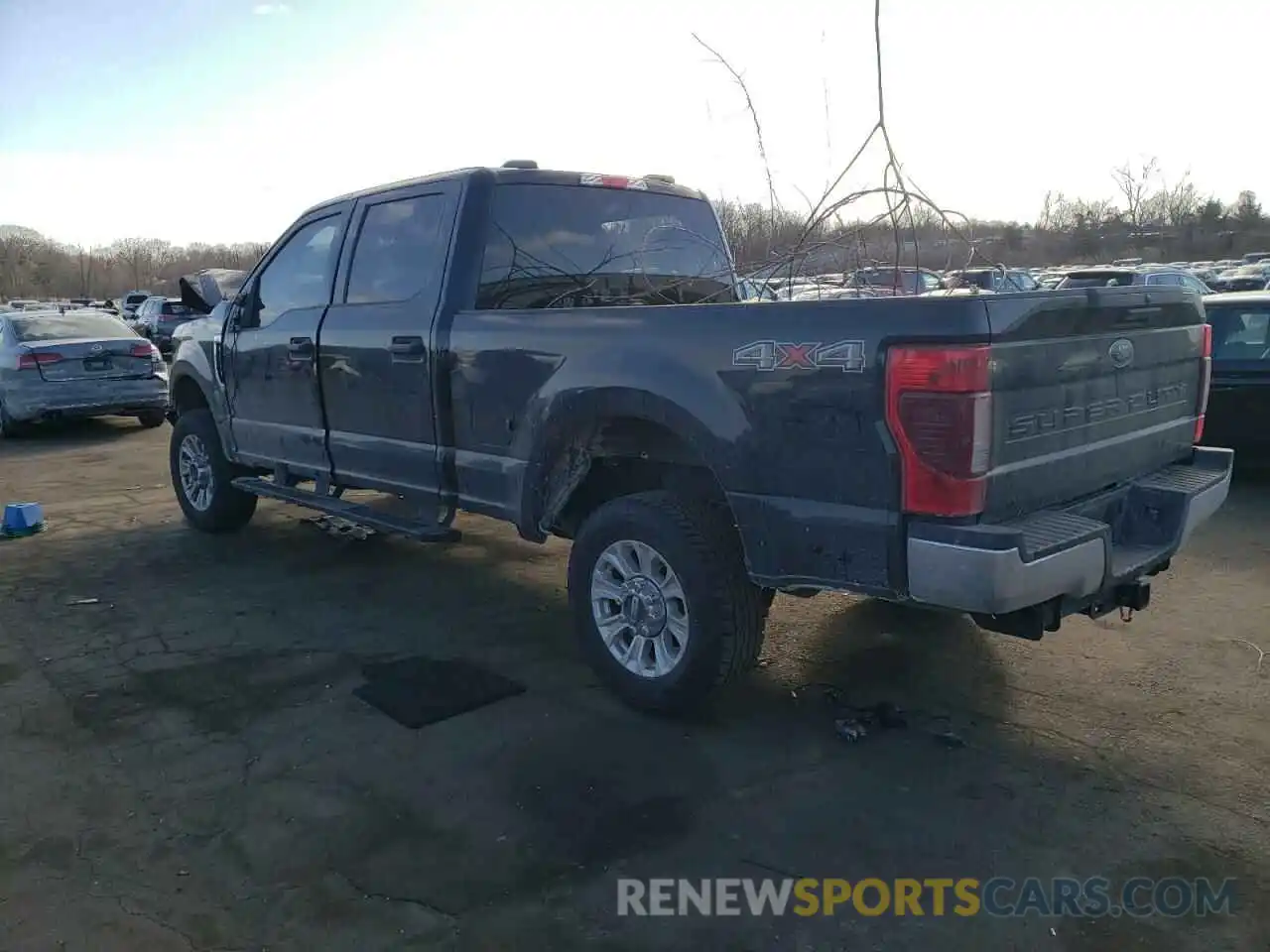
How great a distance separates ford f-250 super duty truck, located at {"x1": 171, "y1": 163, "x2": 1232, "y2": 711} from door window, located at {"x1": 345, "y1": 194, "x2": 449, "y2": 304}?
2 centimetres

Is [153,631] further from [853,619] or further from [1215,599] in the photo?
[1215,599]

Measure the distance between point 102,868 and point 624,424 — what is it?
7.91 feet

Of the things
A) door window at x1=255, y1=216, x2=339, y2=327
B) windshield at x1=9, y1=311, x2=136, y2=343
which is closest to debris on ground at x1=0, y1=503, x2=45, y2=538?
door window at x1=255, y1=216, x2=339, y2=327

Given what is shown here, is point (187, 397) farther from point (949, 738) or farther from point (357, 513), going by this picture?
point (949, 738)

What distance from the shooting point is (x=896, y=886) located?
301 cm

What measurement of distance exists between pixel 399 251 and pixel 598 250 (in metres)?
1.06

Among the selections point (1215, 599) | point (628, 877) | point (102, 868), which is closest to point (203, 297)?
point (102, 868)

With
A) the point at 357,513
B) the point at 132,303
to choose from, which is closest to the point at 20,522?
the point at 357,513

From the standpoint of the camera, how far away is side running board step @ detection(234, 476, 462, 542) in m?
5.12

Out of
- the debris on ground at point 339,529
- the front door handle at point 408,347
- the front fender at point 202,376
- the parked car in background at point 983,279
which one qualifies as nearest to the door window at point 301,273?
the front fender at point 202,376

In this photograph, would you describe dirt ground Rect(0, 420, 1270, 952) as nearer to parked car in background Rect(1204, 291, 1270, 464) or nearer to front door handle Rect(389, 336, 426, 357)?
front door handle Rect(389, 336, 426, 357)

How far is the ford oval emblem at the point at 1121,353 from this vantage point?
3.69m

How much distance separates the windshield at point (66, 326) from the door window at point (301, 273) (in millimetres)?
7659

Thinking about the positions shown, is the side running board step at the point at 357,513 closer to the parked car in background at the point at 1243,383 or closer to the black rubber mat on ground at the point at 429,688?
the black rubber mat on ground at the point at 429,688
